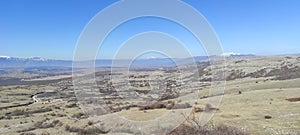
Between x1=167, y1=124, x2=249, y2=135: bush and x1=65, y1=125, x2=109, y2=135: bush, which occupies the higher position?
x1=167, y1=124, x2=249, y2=135: bush

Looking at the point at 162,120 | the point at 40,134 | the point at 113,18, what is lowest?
the point at 40,134

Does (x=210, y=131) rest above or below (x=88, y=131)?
above

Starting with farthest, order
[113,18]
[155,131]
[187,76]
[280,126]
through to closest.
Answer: [187,76] → [155,131] → [280,126] → [113,18]

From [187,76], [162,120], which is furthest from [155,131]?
[187,76]

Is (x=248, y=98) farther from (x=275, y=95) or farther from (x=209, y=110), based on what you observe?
(x=209, y=110)

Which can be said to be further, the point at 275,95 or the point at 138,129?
the point at 275,95

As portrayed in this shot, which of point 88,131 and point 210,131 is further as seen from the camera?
point 88,131

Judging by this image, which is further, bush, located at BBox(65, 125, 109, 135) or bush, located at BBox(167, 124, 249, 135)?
bush, located at BBox(65, 125, 109, 135)

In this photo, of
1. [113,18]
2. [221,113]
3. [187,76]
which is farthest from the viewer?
[187,76]

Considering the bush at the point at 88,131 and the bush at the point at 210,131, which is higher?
the bush at the point at 210,131

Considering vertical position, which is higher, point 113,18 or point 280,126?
point 113,18

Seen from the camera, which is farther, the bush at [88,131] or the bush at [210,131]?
the bush at [88,131]
